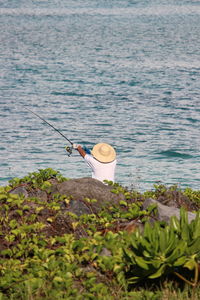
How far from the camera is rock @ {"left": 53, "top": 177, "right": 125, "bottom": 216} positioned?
27.3 feet

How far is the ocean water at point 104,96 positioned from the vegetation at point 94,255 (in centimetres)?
293

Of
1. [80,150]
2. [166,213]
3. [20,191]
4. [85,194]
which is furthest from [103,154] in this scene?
[166,213]

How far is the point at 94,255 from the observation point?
22.1ft

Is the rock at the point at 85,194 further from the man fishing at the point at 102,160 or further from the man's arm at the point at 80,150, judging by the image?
the man's arm at the point at 80,150

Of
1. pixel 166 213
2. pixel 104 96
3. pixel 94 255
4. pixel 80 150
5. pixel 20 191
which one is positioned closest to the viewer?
pixel 94 255

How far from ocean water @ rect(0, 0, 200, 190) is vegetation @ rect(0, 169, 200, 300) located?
2930mm

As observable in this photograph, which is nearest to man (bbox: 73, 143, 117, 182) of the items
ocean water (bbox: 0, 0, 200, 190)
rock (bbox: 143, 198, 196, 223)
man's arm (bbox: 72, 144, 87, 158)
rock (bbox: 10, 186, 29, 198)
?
man's arm (bbox: 72, 144, 87, 158)

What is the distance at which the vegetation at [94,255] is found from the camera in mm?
6109

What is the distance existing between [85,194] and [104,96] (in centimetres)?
1737

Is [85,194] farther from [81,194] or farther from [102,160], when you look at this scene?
[102,160]

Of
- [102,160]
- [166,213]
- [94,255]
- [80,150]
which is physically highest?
[80,150]

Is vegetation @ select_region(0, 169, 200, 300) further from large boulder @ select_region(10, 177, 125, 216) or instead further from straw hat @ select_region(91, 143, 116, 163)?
straw hat @ select_region(91, 143, 116, 163)

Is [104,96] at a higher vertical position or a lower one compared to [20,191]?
higher

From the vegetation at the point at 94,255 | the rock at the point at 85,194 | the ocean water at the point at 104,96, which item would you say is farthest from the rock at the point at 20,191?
the ocean water at the point at 104,96
